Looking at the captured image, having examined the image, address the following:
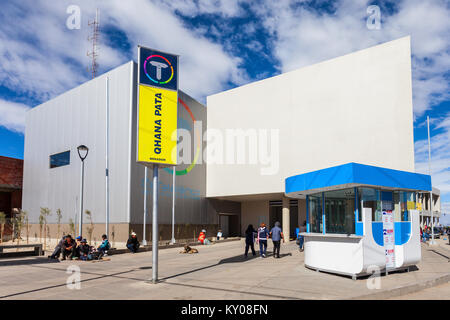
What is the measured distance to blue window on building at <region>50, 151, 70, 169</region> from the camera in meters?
32.6

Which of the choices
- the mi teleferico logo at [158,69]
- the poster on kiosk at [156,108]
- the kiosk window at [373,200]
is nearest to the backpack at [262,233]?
the kiosk window at [373,200]

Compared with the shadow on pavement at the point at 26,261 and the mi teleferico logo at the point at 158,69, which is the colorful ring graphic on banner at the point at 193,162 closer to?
the shadow on pavement at the point at 26,261

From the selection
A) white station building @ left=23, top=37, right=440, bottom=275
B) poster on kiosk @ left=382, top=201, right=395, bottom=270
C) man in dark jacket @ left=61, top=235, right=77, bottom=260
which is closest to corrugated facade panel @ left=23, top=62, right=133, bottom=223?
white station building @ left=23, top=37, right=440, bottom=275

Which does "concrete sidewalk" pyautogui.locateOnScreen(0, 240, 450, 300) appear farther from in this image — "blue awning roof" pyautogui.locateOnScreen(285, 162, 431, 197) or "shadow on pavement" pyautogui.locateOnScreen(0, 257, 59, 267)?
"blue awning roof" pyautogui.locateOnScreen(285, 162, 431, 197)

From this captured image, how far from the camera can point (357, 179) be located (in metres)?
11.1

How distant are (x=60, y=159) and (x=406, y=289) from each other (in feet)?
102

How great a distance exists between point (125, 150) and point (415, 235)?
2062cm

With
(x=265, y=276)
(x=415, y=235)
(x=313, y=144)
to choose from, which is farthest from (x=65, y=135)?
(x=415, y=235)

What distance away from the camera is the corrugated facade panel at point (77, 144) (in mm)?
28078

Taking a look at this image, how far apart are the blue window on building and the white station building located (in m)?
0.19

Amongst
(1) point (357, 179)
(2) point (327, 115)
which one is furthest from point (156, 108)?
(2) point (327, 115)

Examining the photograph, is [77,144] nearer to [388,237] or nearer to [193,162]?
[193,162]

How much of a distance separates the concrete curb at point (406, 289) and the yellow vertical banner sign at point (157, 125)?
6504 mm

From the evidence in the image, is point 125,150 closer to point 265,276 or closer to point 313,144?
point 313,144
